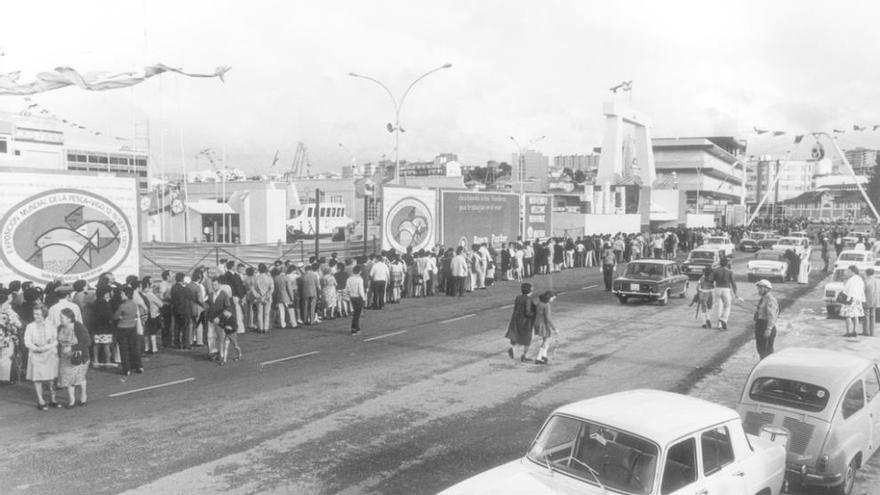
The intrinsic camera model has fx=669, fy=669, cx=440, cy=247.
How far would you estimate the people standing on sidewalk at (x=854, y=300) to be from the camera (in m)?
15.6

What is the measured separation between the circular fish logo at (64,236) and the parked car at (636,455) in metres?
14.4

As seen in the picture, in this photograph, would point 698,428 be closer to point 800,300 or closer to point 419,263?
point 419,263

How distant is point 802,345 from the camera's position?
1522 cm

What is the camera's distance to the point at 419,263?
23078mm

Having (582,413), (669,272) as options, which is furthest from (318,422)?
(669,272)

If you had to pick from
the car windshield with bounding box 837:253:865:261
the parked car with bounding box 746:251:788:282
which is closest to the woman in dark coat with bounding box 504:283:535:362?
the parked car with bounding box 746:251:788:282

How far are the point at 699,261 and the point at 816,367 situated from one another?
22.4 m

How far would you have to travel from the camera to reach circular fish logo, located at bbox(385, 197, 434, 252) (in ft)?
89.0

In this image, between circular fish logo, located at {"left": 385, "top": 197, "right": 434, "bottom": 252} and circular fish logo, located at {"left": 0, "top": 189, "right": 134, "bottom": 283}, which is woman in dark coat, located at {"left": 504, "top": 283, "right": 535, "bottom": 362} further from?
circular fish logo, located at {"left": 385, "top": 197, "right": 434, "bottom": 252}

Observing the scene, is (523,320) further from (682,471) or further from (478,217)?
(478,217)

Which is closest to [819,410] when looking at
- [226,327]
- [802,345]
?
[802,345]

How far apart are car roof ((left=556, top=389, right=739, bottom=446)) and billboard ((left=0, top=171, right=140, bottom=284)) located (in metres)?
14.8

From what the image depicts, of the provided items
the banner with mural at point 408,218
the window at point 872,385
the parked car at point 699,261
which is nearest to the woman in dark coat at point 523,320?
the window at point 872,385

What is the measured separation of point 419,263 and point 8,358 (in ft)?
44.3
